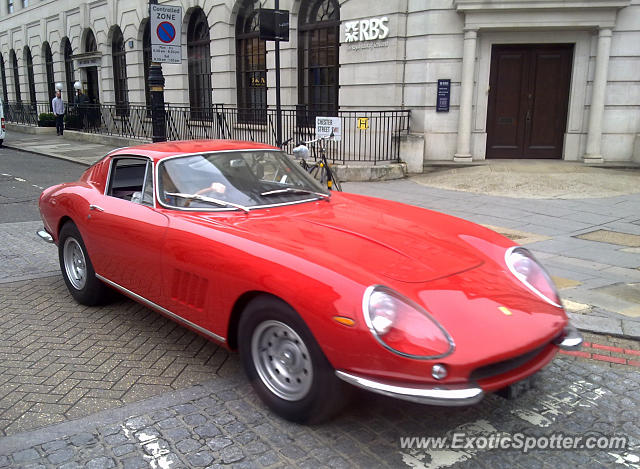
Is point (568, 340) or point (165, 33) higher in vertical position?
point (165, 33)

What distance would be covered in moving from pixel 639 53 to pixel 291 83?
9236 millimetres

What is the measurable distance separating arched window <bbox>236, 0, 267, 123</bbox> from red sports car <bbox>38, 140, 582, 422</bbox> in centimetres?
1371

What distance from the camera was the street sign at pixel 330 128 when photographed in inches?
402

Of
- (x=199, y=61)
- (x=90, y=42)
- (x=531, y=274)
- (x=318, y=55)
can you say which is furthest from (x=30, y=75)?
(x=531, y=274)

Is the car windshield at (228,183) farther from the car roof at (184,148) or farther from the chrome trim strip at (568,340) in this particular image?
the chrome trim strip at (568,340)

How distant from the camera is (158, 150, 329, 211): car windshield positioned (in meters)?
3.89

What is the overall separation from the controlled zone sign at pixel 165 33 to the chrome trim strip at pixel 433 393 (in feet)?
29.4

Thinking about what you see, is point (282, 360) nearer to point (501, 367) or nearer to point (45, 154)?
point (501, 367)

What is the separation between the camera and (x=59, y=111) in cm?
2419

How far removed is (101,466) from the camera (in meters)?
2.69

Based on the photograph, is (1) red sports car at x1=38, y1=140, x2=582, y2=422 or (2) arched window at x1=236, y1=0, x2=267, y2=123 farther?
(2) arched window at x1=236, y1=0, x2=267, y2=123

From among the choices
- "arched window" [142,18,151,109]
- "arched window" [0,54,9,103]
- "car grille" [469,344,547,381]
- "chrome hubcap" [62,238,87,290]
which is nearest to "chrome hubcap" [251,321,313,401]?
"car grille" [469,344,547,381]

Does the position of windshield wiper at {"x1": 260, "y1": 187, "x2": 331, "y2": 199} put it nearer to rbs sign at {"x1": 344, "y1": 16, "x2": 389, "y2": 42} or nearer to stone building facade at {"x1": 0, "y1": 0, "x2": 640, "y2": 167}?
stone building facade at {"x1": 0, "y1": 0, "x2": 640, "y2": 167}

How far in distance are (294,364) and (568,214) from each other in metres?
7.19
